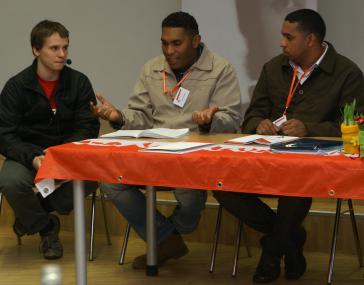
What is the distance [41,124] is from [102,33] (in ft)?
4.98

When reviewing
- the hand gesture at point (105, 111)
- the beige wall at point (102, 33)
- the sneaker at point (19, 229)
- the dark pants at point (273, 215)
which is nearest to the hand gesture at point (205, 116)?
the dark pants at point (273, 215)

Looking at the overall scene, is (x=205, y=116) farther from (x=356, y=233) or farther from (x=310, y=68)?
(x=356, y=233)

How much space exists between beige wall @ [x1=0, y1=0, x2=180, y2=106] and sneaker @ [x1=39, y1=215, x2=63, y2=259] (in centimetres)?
159

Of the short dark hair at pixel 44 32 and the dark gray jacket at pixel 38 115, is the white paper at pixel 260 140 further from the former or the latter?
the short dark hair at pixel 44 32

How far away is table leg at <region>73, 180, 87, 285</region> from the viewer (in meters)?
3.45

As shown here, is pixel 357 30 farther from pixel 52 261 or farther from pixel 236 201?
pixel 52 261

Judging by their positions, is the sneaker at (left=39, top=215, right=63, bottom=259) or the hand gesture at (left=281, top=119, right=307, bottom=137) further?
the sneaker at (left=39, top=215, right=63, bottom=259)

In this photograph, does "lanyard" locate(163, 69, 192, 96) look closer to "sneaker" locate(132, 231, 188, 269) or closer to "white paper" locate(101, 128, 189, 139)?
"white paper" locate(101, 128, 189, 139)

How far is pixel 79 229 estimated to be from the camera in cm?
350

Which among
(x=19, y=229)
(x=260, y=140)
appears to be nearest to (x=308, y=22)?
(x=260, y=140)

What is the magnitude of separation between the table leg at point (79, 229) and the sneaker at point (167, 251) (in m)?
0.69

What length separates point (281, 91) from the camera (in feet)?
13.8

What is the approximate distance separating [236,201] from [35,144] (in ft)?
4.46

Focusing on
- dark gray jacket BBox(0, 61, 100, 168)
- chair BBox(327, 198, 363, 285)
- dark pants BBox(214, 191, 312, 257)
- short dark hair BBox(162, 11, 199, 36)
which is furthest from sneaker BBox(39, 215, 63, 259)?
chair BBox(327, 198, 363, 285)
